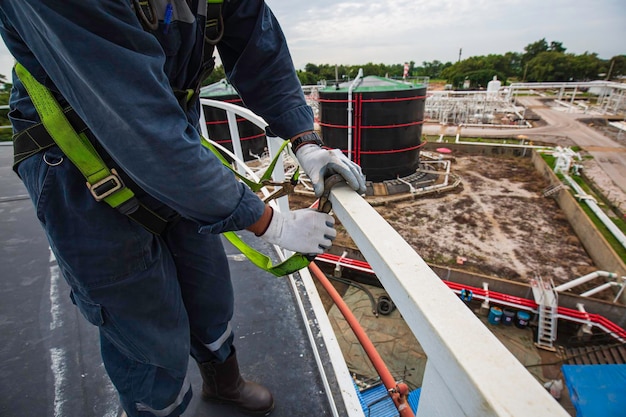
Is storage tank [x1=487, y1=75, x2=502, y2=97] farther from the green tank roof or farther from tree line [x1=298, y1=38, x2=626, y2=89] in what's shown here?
the green tank roof

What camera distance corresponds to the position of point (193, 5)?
106 cm

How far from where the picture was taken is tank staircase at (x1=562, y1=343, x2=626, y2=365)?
784 centimetres

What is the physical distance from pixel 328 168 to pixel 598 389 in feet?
27.8

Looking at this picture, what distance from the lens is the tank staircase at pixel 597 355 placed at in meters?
7.84

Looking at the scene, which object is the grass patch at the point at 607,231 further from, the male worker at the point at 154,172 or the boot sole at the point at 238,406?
the male worker at the point at 154,172

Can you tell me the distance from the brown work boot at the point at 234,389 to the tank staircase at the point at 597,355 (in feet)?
31.9

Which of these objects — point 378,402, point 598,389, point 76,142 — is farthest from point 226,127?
point 598,389

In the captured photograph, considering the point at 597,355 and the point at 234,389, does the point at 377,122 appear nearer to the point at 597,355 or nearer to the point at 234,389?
the point at 597,355

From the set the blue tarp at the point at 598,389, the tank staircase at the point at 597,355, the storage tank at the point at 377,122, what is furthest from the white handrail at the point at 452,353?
the storage tank at the point at 377,122

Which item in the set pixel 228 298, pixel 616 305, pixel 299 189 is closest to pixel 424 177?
pixel 299 189

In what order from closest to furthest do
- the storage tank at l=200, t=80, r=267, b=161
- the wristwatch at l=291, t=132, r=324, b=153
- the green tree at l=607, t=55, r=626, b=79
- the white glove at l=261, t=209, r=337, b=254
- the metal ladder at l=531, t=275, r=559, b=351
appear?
1. the white glove at l=261, t=209, r=337, b=254
2. the wristwatch at l=291, t=132, r=324, b=153
3. the metal ladder at l=531, t=275, r=559, b=351
4. the storage tank at l=200, t=80, r=267, b=161
5. the green tree at l=607, t=55, r=626, b=79

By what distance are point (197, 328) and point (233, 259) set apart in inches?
52.7

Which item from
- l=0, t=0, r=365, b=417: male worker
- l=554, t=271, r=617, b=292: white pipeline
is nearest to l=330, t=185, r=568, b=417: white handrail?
l=0, t=0, r=365, b=417: male worker

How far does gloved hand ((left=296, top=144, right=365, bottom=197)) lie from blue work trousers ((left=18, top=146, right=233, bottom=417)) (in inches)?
22.5
